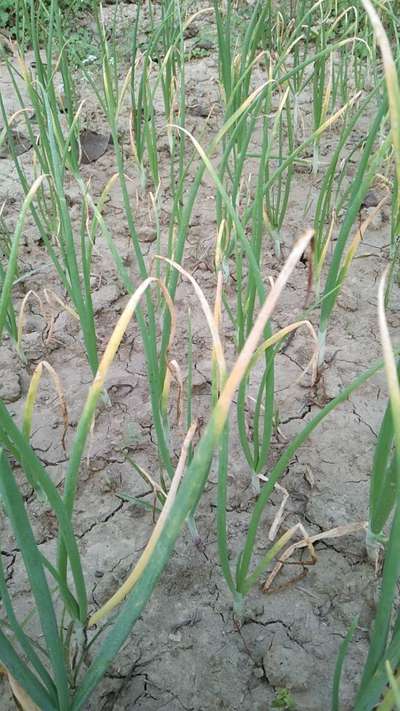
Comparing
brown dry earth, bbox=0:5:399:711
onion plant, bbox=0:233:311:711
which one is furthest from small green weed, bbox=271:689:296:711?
onion plant, bbox=0:233:311:711

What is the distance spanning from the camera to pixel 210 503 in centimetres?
109

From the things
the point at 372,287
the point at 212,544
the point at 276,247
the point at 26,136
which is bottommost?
the point at 212,544

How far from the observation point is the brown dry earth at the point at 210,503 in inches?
34.5

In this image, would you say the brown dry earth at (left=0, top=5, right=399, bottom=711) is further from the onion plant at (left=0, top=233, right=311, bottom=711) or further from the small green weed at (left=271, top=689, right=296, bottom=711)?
the onion plant at (left=0, top=233, right=311, bottom=711)

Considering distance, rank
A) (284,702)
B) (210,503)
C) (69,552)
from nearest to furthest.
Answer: (69,552) < (284,702) < (210,503)

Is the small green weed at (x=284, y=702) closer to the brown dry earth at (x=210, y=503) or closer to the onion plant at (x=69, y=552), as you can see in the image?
the brown dry earth at (x=210, y=503)

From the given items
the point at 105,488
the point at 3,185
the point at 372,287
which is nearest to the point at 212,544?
the point at 105,488

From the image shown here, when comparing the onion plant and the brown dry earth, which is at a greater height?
the onion plant

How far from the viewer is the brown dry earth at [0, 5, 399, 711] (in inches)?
34.5

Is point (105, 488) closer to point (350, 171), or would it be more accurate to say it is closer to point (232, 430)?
point (232, 430)

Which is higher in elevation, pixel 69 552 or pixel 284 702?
pixel 69 552

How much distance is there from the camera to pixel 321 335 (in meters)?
1.24

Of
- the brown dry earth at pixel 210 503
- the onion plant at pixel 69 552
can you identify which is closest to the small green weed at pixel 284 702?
the brown dry earth at pixel 210 503

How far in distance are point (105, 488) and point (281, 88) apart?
5.21 feet
